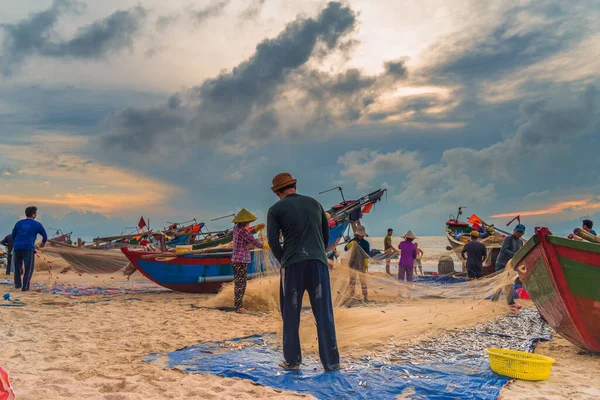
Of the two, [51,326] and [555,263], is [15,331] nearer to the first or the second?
[51,326]

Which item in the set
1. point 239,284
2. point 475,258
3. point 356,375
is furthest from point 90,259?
point 356,375

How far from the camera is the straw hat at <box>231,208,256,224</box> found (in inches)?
335

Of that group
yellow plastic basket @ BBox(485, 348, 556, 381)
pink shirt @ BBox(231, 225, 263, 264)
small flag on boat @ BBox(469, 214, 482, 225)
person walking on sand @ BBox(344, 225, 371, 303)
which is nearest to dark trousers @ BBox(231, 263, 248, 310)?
pink shirt @ BBox(231, 225, 263, 264)

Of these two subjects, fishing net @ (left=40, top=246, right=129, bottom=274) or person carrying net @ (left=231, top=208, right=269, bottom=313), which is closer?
person carrying net @ (left=231, top=208, right=269, bottom=313)

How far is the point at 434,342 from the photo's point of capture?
5719mm

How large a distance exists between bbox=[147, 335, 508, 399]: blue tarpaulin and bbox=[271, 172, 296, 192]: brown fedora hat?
1740 millimetres

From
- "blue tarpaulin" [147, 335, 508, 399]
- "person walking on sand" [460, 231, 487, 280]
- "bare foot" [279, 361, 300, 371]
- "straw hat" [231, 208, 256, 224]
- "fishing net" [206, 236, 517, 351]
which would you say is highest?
"straw hat" [231, 208, 256, 224]

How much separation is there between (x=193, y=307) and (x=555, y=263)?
615cm

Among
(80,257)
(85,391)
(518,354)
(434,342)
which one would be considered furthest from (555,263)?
(80,257)

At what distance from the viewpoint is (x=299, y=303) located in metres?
4.54

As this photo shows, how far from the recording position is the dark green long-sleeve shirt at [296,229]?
451 centimetres

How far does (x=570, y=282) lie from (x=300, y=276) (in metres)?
2.82

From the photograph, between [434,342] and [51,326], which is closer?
[434,342]

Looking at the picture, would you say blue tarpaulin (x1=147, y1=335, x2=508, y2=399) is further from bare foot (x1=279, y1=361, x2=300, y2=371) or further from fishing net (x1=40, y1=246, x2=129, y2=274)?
fishing net (x1=40, y1=246, x2=129, y2=274)
